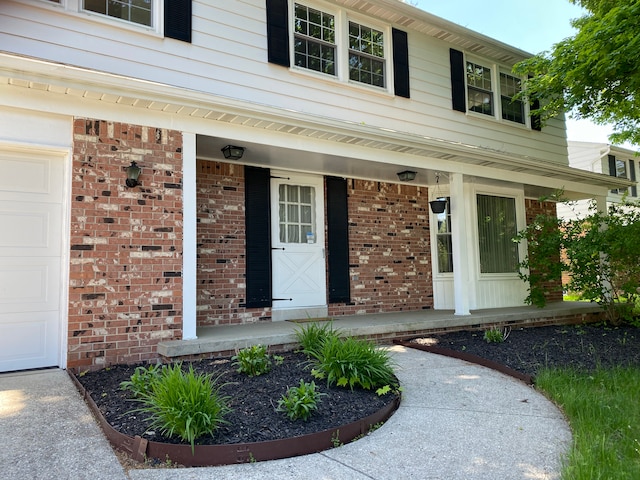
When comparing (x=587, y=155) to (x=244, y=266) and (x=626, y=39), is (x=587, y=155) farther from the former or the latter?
(x=244, y=266)

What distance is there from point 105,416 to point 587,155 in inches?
881

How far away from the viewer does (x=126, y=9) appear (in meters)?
5.50

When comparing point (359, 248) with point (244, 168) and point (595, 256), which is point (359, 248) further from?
point (595, 256)

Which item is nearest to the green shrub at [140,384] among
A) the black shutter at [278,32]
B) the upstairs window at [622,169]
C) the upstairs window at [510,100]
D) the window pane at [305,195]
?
the window pane at [305,195]

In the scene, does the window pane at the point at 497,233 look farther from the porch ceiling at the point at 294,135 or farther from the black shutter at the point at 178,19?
the black shutter at the point at 178,19

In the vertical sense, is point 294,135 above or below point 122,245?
above

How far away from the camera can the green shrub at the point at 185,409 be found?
2.86 metres

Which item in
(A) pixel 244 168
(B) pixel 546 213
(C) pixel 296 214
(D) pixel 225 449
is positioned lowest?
(D) pixel 225 449

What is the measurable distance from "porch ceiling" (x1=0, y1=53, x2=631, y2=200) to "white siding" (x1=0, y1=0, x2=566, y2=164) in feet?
2.39

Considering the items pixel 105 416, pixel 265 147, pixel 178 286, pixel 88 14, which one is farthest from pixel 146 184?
pixel 105 416

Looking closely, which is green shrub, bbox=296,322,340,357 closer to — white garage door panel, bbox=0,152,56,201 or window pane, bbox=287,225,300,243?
window pane, bbox=287,225,300,243

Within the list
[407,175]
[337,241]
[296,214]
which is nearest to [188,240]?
[296,214]

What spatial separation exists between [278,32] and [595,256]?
20.4 ft

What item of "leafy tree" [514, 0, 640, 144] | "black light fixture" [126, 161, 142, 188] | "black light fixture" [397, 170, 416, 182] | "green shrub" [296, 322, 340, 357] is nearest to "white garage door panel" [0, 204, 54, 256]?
"black light fixture" [126, 161, 142, 188]
